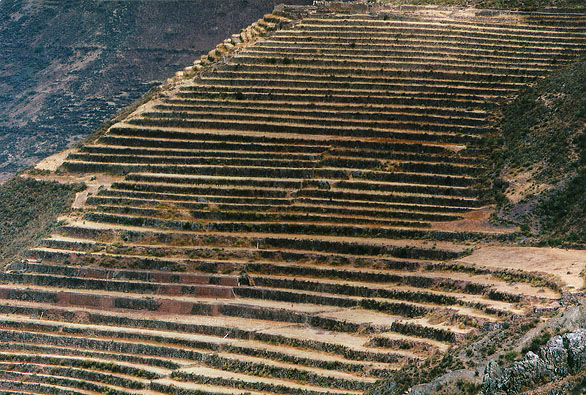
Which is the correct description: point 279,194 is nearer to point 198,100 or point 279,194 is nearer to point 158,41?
point 198,100

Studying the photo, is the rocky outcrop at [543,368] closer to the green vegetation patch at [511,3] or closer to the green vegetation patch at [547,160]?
the green vegetation patch at [547,160]

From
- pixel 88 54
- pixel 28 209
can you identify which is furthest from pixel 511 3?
pixel 88 54

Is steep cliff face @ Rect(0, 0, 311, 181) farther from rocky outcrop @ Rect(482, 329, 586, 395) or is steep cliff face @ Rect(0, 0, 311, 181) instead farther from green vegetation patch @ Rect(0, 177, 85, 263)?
rocky outcrop @ Rect(482, 329, 586, 395)

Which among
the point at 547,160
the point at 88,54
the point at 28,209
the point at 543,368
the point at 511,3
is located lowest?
the point at 88,54

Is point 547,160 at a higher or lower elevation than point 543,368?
lower

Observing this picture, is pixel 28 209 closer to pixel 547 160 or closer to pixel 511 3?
pixel 547 160

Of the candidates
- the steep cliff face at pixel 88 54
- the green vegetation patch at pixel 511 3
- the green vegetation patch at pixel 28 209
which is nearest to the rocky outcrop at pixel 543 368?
the green vegetation patch at pixel 28 209

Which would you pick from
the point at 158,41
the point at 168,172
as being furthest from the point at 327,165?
the point at 158,41
